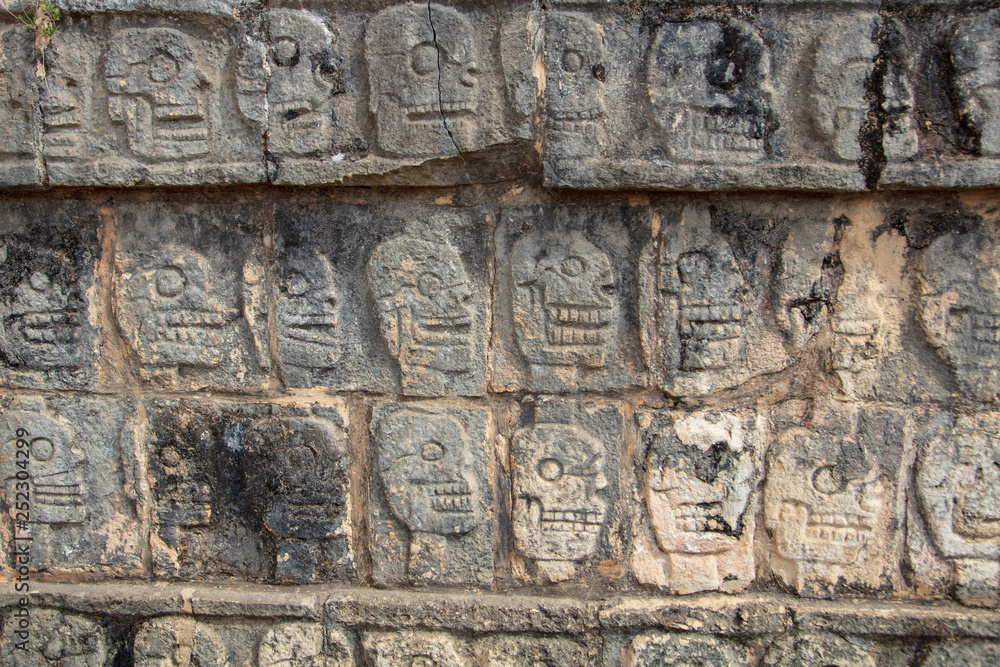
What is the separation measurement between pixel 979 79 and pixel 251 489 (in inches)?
108

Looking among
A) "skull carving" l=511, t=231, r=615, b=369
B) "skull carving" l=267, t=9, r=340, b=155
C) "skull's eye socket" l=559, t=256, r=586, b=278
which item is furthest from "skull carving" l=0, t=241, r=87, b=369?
"skull's eye socket" l=559, t=256, r=586, b=278

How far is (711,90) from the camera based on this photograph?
2.19 m

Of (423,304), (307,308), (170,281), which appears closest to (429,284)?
(423,304)

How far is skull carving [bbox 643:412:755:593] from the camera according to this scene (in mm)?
2371

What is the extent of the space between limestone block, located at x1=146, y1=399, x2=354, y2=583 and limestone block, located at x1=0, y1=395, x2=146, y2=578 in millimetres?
102

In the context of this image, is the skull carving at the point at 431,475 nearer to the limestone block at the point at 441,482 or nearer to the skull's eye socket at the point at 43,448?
the limestone block at the point at 441,482

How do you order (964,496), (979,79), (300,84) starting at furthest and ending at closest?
(964,496) < (300,84) < (979,79)

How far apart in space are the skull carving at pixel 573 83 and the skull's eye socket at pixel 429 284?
0.58 meters

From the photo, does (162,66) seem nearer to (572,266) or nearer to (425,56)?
(425,56)

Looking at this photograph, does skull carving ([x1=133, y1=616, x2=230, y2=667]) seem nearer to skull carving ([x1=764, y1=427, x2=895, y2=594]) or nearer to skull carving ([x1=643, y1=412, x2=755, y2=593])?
skull carving ([x1=643, y1=412, x2=755, y2=593])

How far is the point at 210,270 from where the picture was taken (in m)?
2.41

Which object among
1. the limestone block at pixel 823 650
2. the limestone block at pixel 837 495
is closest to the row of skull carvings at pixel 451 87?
the limestone block at pixel 837 495

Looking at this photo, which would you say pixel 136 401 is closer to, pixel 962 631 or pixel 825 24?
pixel 825 24

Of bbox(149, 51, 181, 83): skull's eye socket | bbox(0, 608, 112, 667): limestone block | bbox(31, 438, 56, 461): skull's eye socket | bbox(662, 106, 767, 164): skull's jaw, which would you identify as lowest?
bbox(0, 608, 112, 667): limestone block
